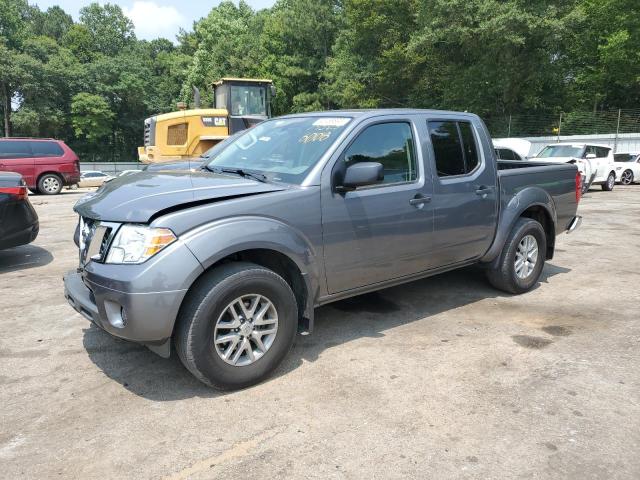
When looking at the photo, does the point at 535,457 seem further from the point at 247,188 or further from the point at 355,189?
the point at 247,188

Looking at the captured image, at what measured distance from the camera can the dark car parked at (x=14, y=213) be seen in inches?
250

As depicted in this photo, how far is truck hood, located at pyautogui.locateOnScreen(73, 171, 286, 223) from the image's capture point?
10.5 ft

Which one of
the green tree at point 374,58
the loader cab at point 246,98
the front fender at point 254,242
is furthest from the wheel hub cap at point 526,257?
the green tree at point 374,58

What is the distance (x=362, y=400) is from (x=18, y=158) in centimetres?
1614

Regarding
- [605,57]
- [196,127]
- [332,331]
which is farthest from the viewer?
[605,57]

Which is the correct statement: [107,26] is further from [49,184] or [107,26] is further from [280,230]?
[280,230]

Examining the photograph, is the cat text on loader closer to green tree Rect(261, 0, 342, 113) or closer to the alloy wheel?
the alloy wheel

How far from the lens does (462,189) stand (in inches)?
184

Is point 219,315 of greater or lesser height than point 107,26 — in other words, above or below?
below

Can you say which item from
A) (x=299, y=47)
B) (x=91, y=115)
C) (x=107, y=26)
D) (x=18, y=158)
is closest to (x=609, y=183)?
(x=18, y=158)

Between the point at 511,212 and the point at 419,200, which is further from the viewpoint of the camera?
the point at 511,212

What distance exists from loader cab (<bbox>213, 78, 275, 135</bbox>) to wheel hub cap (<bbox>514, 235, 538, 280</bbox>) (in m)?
11.4

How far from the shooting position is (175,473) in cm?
256

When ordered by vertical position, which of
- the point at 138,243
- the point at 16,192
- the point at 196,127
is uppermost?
the point at 196,127
